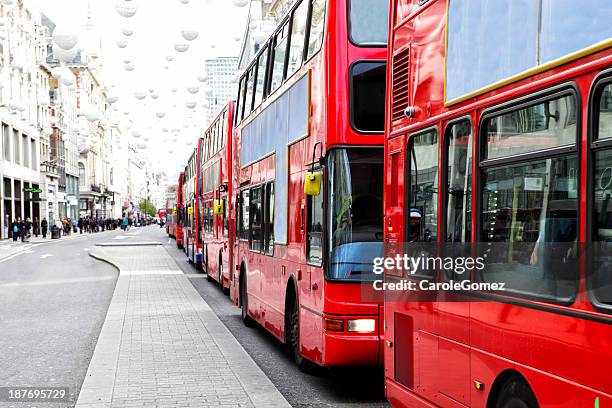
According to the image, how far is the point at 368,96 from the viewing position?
25.9ft

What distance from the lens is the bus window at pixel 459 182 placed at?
5012 millimetres

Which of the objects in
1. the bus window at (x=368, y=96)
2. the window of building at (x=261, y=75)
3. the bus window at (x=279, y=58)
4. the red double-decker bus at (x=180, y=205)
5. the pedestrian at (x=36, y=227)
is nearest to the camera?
the bus window at (x=368, y=96)

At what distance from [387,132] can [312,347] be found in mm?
2655

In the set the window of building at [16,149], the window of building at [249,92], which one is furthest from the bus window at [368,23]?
the window of building at [16,149]

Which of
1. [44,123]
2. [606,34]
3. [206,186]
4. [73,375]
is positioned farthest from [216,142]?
[44,123]

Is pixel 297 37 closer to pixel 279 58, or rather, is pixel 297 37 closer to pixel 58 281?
pixel 279 58

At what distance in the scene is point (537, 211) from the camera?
412cm

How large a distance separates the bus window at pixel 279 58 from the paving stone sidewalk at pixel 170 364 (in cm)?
325

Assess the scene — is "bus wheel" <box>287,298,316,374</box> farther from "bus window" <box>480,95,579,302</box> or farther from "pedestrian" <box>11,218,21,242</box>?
"pedestrian" <box>11,218,21,242</box>

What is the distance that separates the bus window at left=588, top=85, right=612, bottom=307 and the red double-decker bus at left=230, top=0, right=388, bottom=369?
4.12 metres

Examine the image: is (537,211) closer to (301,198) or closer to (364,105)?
(364,105)

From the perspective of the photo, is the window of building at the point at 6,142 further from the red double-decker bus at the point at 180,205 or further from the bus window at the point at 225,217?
the bus window at the point at 225,217

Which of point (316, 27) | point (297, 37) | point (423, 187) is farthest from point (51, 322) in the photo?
point (423, 187)

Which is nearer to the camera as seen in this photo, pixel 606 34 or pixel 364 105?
pixel 606 34
